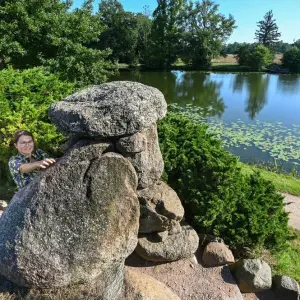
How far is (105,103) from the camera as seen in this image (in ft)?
9.81

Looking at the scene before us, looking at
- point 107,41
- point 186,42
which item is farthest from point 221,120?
point 186,42

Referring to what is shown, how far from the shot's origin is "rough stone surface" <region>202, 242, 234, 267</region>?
4859 mm

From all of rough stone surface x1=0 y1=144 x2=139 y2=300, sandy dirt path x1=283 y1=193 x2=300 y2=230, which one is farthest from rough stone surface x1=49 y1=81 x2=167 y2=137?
sandy dirt path x1=283 y1=193 x2=300 y2=230

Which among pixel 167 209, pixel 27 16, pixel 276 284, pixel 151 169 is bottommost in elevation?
pixel 276 284

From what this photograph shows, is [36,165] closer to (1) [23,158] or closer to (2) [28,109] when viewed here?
(1) [23,158]

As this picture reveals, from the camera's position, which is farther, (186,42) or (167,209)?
(186,42)

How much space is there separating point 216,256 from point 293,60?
61.2 meters

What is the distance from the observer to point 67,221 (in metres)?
2.97

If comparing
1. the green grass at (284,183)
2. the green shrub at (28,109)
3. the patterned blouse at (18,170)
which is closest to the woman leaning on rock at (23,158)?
the patterned blouse at (18,170)

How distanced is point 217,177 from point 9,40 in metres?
13.0

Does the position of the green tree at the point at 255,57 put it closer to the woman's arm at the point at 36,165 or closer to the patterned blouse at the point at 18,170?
the patterned blouse at the point at 18,170

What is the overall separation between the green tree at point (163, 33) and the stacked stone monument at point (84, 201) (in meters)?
53.2

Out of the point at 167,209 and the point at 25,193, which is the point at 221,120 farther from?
the point at 25,193

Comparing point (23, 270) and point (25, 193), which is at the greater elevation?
point (25, 193)
